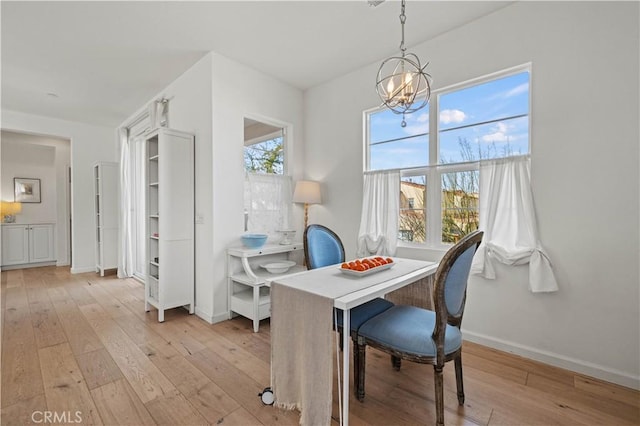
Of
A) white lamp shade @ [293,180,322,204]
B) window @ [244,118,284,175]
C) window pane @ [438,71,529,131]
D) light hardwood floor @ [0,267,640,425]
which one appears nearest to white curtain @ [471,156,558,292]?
window pane @ [438,71,529,131]

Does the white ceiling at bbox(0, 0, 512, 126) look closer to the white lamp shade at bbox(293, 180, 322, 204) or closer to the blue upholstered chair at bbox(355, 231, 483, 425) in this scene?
the white lamp shade at bbox(293, 180, 322, 204)

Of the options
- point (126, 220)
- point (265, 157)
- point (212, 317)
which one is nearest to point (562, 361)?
point (212, 317)

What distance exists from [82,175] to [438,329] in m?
6.47

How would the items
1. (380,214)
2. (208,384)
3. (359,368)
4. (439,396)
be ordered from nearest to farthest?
(439,396) → (359,368) → (208,384) → (380,214)

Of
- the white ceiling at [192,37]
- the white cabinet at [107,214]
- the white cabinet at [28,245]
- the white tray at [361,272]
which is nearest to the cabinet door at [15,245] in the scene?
the white cabinet at [28,245]

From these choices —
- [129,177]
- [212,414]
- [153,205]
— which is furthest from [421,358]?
[129,177]

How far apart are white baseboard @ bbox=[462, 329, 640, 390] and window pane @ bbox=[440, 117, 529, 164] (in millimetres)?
1548

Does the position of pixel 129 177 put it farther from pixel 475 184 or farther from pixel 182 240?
pixel 475 184

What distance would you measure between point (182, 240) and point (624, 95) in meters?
3.92

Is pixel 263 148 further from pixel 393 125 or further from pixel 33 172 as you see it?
pixel 33 172

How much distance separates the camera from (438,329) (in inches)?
58.7

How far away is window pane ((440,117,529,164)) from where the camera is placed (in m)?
2.37

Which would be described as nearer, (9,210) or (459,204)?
(459,204)

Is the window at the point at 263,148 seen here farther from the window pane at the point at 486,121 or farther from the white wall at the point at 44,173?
the white wall at the point at 44,173
